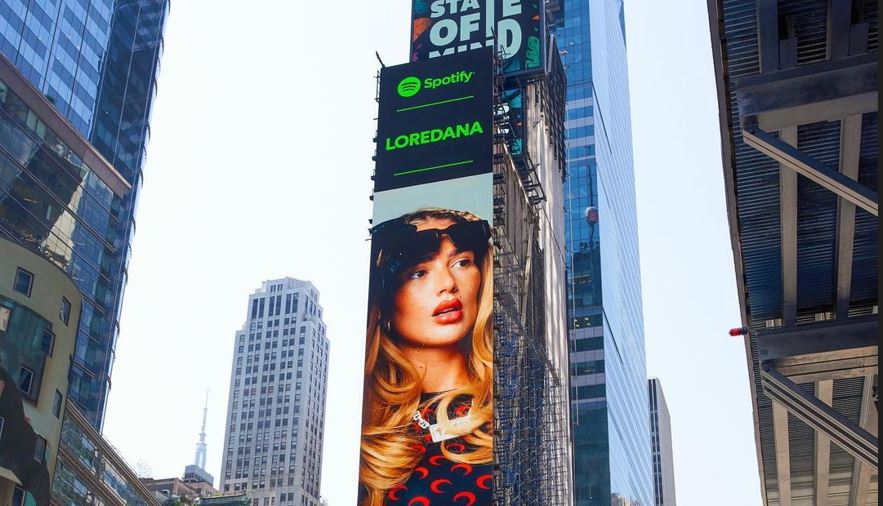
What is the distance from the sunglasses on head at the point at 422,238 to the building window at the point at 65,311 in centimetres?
3018

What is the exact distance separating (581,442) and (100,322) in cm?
5441

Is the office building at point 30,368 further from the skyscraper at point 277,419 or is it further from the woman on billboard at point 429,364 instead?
the skyscraper at point 277,419

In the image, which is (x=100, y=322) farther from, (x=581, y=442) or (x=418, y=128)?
(x=581, y=442)

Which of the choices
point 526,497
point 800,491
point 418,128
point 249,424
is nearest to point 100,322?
point 418,128

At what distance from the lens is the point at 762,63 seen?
54.9 ft

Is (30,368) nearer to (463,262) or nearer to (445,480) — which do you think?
(445,480)

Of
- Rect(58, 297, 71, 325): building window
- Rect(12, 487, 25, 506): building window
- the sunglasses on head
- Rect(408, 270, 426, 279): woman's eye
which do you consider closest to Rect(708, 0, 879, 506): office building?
Rect(12, 487, 25, 506): building window

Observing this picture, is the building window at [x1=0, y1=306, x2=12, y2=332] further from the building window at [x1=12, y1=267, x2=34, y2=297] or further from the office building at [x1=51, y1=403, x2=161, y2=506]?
the office building at [x1=51, y1=403, x2=161, y2=506]

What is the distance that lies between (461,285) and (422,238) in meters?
4.85

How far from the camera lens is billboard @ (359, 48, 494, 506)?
64.6 metres

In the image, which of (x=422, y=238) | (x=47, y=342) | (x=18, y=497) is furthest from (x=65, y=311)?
(x=422, y=238)

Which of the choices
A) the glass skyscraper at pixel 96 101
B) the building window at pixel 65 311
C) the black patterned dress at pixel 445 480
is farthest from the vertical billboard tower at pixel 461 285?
the building window at pixel 65 311

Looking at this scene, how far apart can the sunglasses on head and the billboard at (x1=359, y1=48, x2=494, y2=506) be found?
9 centimetres

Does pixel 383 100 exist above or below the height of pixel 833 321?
above
